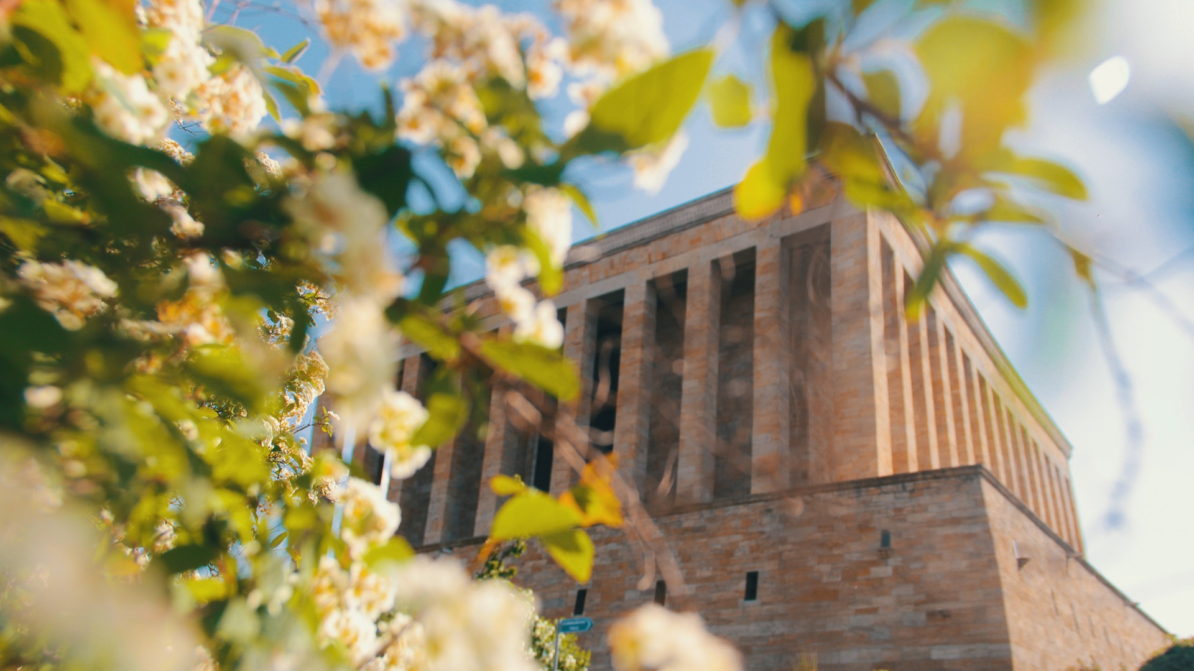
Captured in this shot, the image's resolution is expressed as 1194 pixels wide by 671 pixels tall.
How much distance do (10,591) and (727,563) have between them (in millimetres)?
11828

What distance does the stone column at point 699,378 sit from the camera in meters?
15.0

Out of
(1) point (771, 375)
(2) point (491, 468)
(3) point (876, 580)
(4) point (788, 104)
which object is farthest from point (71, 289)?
(2) point (491, 468)

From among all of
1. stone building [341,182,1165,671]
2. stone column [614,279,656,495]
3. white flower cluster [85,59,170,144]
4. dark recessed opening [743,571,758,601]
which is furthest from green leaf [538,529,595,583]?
stone column [614,279,656,495]

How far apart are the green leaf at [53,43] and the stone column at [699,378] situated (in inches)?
541

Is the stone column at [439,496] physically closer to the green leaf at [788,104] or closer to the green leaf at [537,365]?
the green leaf at [537,365]

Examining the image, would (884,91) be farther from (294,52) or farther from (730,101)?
(294,52)

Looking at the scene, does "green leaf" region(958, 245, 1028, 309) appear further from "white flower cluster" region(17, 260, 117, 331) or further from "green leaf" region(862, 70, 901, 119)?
"white flower cluster" region(17, 260, 117, 331)

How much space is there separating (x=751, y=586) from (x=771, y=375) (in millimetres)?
4471

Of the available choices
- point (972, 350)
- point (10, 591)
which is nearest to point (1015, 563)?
point (972, 350)

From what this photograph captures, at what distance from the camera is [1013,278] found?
0.66 meters

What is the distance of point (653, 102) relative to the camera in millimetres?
702

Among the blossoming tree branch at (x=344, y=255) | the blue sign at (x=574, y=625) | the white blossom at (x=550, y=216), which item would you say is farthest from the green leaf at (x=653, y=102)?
the blue sign at (x=574, y=625)

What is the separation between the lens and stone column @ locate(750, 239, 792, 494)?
47.0 feet

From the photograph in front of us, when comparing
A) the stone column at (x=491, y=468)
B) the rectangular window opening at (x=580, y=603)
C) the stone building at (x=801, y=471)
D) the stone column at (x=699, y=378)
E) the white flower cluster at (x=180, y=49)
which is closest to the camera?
the white flower cluster at (x=180, y=49)
